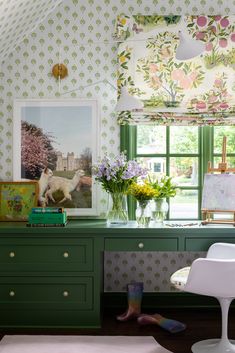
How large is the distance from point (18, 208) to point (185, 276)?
4.97 feet

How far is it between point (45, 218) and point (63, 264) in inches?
14.1

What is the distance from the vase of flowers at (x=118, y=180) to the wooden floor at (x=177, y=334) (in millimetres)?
753

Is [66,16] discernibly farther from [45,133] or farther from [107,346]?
[107,346]

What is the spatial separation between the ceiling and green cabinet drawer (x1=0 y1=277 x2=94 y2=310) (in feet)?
5.76

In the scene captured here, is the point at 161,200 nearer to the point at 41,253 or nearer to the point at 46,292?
the point at 41,253

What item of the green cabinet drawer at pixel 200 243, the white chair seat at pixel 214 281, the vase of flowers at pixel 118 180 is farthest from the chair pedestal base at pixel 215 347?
the vase of flowers at pixel 118 180

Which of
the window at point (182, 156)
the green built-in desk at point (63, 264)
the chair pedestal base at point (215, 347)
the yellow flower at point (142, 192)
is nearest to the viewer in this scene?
the chair pedestal base at point (215, 347)

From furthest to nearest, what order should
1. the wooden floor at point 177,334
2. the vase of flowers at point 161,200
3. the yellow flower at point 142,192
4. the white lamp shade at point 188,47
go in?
the vase of flowers at point 161,200 < the yellow flower at point 142,192 < the wooden floor at point 177,334 < the white lamp shade at point 188,47

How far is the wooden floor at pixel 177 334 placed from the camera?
367 centimetres

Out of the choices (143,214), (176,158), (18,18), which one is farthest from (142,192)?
(18,18)

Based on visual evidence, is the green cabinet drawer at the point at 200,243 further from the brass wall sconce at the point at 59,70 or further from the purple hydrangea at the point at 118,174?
the brass wall sconce at the point at 59,70

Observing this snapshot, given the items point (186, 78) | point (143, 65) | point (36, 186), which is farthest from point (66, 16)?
point (36, 186)

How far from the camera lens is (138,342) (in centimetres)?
365

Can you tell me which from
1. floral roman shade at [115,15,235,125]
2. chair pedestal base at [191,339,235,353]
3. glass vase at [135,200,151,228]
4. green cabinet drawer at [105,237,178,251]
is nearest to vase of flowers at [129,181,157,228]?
→ glass vase at [135,200,151,228]
